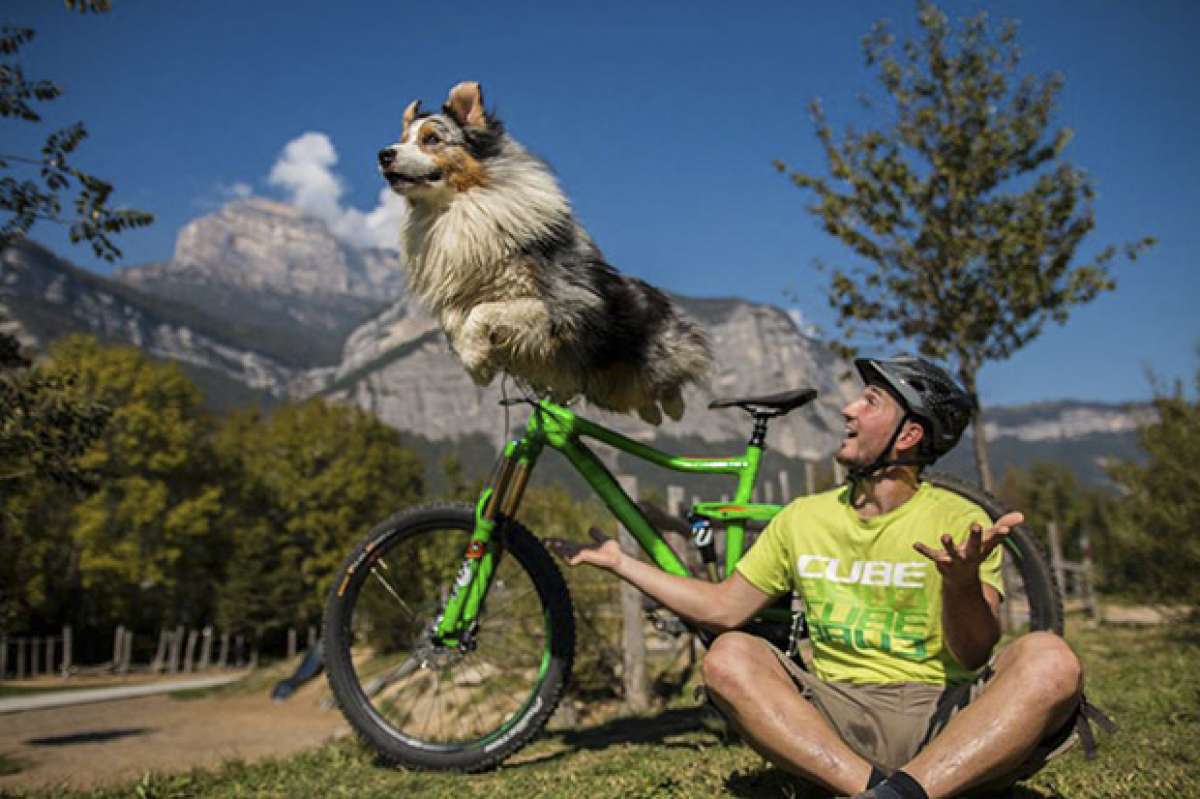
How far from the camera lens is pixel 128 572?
26.1 meters

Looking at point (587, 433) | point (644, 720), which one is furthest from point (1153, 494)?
point (587, 433)

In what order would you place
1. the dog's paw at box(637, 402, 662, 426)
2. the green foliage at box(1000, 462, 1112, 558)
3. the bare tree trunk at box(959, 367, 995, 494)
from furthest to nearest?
1. the green foliage at box(1000, 462, 1112, 558)
2. the bare tree trunk at box(959, 367, 995, 494)
3. the dog's paw at box(637, 402, 662, 426)

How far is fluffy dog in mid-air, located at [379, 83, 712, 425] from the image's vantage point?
3092 mm

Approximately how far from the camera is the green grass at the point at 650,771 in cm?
262

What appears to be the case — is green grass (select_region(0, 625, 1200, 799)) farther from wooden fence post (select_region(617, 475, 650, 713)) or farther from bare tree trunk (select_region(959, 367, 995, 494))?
bare tree trunk (select_region(959, 367, 995, 494))

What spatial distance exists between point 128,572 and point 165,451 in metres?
4.53

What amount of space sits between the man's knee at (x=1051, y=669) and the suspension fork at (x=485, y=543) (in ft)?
6.72

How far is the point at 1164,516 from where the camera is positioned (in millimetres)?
7926

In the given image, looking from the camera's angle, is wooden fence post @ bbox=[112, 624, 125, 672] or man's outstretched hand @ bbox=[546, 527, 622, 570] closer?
man's outstretched hand @ bbox=[546, 527, 622, 570]

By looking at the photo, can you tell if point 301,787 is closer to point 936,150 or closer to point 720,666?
point 720,666

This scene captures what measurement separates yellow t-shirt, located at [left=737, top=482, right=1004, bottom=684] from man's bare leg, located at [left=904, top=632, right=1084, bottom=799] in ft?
0.97

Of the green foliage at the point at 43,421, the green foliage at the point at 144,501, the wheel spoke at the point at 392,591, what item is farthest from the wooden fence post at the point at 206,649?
the wheel spoke at the point at 392,591

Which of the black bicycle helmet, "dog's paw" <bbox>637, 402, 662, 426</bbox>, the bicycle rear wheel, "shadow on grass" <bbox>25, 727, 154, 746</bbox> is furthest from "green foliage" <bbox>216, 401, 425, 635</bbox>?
the black bicycle helmet

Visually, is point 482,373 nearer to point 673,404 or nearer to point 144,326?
point 673,404
